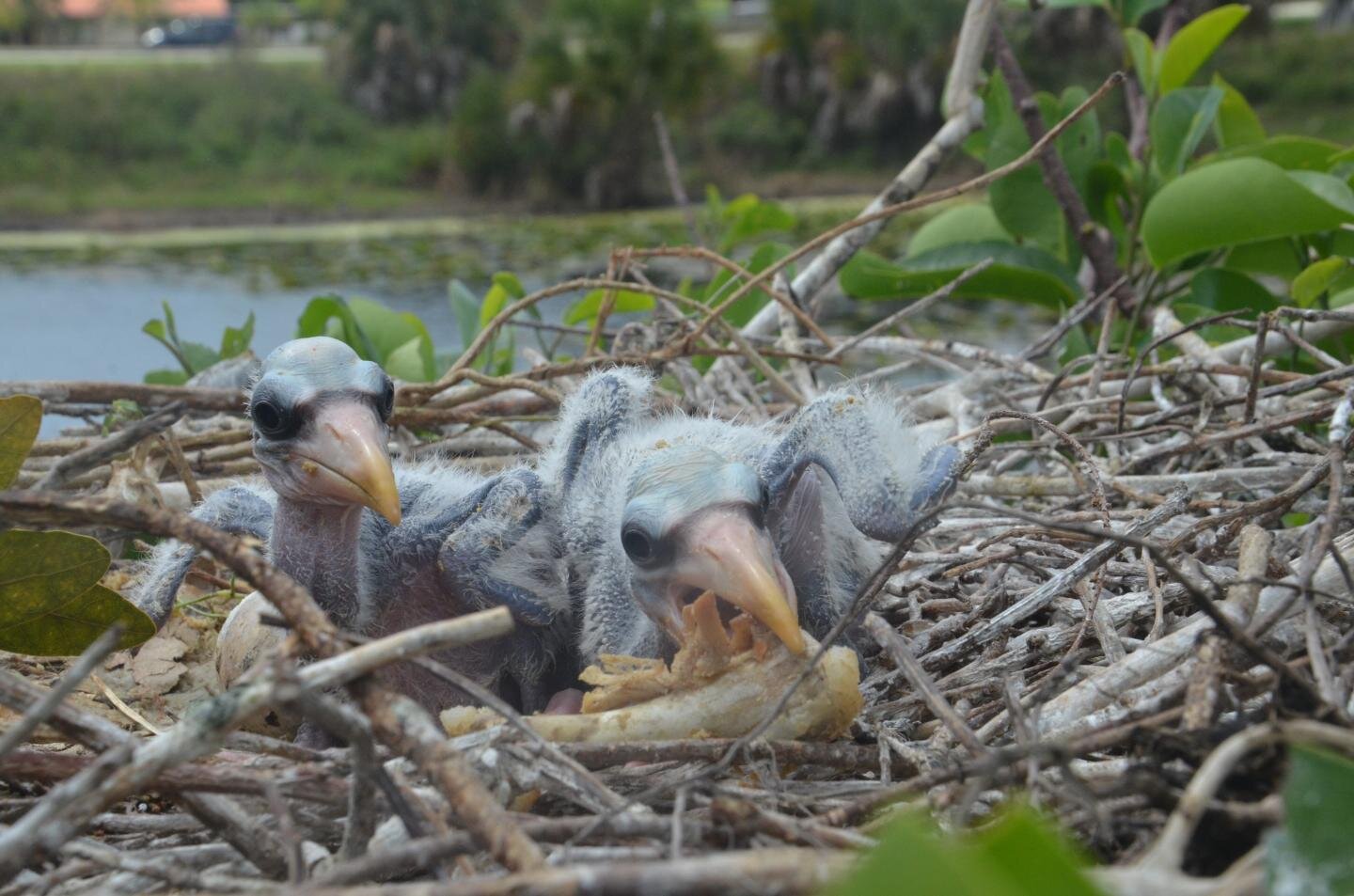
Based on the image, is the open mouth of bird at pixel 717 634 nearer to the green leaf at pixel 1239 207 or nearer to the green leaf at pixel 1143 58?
the green leaf at pixel 1239 207

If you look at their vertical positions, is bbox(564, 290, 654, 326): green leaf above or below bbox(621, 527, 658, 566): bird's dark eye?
below

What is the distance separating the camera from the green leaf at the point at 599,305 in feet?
8.86

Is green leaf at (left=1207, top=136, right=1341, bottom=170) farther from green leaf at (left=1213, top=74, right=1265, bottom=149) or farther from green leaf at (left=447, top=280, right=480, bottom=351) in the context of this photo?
green leaf at (left=447, top=280, right=480, bottom=351)

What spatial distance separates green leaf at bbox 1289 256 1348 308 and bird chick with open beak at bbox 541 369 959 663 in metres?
0.91

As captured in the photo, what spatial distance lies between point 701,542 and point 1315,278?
1.31 metres

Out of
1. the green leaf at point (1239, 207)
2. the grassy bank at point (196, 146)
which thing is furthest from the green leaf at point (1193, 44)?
the grassy bank at point (196, 146)

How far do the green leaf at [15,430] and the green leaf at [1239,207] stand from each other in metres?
1.81

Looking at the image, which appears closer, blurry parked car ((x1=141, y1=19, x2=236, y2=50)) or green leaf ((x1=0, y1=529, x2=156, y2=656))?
green leaf ((x1=0, y1=529, x2=156, y2=656))

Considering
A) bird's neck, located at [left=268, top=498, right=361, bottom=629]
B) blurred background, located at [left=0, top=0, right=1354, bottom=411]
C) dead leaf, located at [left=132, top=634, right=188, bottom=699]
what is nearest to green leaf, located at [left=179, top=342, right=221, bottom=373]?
dead leaf, located at [left=132, top=634, right=188, bottom=699]

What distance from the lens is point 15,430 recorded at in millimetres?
1387

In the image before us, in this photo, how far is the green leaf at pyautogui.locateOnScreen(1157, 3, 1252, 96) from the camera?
2.46 meters

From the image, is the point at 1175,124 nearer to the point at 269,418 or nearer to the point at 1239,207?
the point at 1239,207

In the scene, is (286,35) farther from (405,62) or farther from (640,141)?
(640,141)

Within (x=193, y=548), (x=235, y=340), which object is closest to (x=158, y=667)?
(x=193, y=548)
